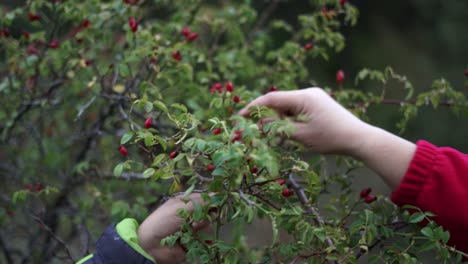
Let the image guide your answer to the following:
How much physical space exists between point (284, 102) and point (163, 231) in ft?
1.26

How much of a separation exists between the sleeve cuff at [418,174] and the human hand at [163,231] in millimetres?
422

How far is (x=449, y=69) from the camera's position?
231 inches

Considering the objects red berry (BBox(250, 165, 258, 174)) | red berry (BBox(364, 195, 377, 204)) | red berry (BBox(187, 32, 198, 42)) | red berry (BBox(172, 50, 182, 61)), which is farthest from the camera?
red berry (BBox(187, 32, 198, 42))

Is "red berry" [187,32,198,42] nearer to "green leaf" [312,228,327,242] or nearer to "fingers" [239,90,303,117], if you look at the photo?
"fingers" [239,90,303,117]

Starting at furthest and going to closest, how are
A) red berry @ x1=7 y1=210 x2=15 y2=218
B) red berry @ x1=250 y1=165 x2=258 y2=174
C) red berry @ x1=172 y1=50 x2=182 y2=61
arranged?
red berry @ x1=7 y1=210 x2=15 y2=218
red berry @ x1=172 y1=50 x2=182 y2=61
red berry @ x1=250 y1=165 x2=258 y2=174

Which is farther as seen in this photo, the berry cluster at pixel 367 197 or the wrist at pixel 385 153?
the berry cluster at pixel 367 197

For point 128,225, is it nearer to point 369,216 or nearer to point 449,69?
point 369,216

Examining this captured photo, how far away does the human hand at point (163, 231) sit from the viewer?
1.21m

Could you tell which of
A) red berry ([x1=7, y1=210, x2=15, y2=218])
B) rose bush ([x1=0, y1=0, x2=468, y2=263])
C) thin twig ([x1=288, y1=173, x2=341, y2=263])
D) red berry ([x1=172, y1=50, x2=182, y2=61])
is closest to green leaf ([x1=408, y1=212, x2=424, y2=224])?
rose bush ([x1=0, y1=0, x2=468, y2=263])

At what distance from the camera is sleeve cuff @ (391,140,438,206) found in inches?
44.8

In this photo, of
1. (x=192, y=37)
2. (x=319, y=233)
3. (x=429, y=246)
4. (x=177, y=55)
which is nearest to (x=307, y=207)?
(x=319, y=233)

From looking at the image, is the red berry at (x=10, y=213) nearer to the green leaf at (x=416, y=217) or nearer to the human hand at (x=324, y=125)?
the human hand at (x=324, y=125)

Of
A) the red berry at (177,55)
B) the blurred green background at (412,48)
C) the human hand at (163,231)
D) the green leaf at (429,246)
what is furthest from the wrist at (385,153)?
the blurred green background at (412,48)

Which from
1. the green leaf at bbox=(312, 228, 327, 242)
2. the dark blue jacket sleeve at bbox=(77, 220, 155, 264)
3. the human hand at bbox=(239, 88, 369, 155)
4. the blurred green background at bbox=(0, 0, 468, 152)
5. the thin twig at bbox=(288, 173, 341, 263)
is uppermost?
the human hand at bbox=(239, 88, 369, 155)
